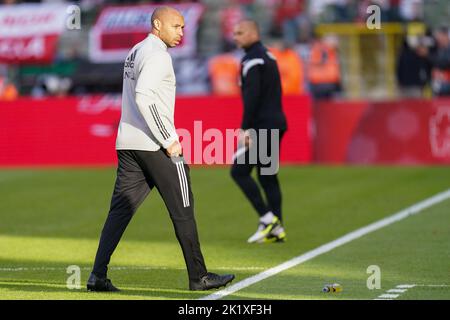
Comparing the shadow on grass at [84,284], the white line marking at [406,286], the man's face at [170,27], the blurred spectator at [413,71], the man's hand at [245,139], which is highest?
the blurred spectator at [413,71]

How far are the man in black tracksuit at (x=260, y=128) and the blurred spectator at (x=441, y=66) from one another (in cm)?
1479

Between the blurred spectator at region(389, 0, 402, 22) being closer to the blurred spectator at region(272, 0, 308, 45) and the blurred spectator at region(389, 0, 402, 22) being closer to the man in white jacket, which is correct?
the blurred spectator at region(272, 0, 308, 45)

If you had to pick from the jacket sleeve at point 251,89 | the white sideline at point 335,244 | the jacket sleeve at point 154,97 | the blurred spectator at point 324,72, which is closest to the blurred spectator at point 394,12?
the blurred spectator at point 324,72

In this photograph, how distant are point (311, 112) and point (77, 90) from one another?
34.6 feet

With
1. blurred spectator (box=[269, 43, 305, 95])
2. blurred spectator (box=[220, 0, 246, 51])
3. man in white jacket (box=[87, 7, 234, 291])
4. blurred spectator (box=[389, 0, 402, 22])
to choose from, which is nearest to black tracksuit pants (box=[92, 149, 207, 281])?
man in white jacket (box=[87, 7, 234, 291])

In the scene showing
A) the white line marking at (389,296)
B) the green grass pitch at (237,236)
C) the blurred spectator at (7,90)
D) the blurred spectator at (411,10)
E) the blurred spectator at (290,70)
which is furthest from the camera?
the blurred spectator at (7,90)

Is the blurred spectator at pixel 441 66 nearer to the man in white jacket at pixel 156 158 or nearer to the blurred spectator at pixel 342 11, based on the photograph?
the blurred spectator at pixel 342 11

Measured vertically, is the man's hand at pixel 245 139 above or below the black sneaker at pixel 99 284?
above

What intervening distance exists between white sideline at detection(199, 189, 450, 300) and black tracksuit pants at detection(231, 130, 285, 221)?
77 centimetres

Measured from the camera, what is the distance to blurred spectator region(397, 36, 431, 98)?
2716 cm

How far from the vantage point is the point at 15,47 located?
31375mm

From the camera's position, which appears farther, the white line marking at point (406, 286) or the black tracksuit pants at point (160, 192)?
the white line marking at point (406, 286)

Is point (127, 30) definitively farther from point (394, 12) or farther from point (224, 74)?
point (394, 12)

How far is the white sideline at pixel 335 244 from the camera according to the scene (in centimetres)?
1073
